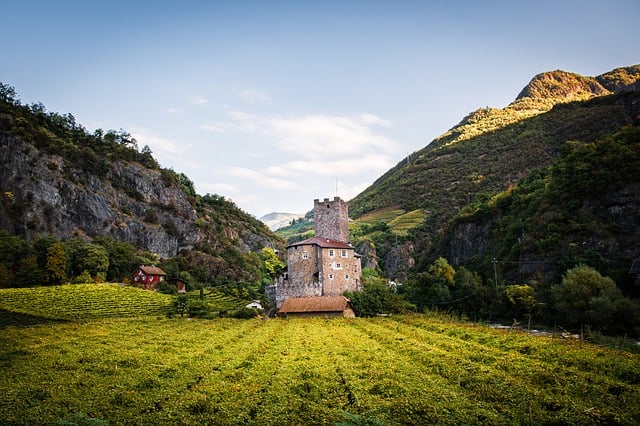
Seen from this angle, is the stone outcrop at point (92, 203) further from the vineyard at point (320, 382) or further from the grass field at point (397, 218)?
the vineyard at point (320, 382)

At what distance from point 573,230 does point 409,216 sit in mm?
77713

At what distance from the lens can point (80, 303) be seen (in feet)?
203

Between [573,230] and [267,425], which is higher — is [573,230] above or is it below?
above

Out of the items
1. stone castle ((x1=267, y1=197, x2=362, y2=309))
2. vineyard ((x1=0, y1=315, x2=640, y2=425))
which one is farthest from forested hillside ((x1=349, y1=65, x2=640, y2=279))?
vineyard ((x1=0, y1=315, x2=640, y2=425))

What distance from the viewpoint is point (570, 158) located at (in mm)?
69375

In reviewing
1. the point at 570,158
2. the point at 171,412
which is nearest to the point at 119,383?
the point at 171,412

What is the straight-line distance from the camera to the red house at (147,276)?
314ft

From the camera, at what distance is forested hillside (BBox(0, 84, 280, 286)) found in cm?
8856

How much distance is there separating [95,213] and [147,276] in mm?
33956

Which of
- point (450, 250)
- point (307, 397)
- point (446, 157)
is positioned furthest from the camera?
point (446, 157)

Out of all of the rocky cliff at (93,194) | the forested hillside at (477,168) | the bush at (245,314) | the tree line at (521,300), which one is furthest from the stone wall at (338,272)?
the rocky cliff at (93,194)

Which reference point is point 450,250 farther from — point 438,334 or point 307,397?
point 307,397

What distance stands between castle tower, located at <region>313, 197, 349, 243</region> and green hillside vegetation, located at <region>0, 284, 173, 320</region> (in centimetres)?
2673

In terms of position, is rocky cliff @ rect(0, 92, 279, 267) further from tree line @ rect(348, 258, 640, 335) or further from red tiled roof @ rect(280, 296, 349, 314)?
tree line @ rect(348, 258, 640, 335)
